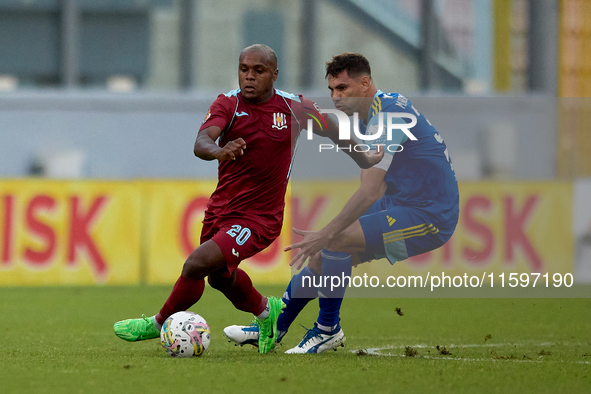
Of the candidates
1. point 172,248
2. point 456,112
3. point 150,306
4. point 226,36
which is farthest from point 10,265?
point 456,112

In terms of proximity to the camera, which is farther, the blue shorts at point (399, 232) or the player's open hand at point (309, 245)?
the blue shorts at point (399, 232)

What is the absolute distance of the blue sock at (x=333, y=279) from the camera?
17.3ft

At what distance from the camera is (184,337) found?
4.82m

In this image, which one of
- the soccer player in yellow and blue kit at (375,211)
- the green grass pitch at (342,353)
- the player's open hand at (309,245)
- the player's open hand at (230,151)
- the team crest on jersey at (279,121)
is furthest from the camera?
the soccer player in yellow and blue kit at (375,211)

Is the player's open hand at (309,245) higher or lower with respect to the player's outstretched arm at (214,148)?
lower

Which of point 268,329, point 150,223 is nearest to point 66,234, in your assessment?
point 150,223

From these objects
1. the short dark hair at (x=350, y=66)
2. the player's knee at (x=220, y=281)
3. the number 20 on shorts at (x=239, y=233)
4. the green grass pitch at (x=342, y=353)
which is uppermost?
the short dark hair at (x=350, y=66)

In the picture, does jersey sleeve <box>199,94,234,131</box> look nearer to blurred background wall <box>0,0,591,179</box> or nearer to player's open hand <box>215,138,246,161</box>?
player's open hand <box>215,138,246,161</box>

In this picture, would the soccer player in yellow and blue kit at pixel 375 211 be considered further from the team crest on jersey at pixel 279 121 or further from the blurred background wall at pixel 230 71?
the blurred background wall at pixel 230 71

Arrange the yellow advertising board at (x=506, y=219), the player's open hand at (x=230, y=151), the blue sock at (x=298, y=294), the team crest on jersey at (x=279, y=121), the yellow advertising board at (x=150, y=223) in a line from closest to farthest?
the player's open hand at (x=230, y=151) → the team crest on jersey at (x=279, y=121) → the blue sock at (x=298, y=294) → the yellow advertising board at (x=506, y=219) → the yellow advertising board at (x=150, y=223)

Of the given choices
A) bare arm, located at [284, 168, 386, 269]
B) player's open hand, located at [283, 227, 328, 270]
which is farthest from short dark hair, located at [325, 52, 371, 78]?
player's open hand, located at [283, 227, 328, 270]

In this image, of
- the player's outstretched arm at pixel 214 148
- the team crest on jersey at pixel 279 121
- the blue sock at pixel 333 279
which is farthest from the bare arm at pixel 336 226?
the player's outstretched arm at pixel 214 148

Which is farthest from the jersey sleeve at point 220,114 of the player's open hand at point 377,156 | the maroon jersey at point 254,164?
the player's open hand at point 377,156

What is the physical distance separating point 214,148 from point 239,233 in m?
0.61
